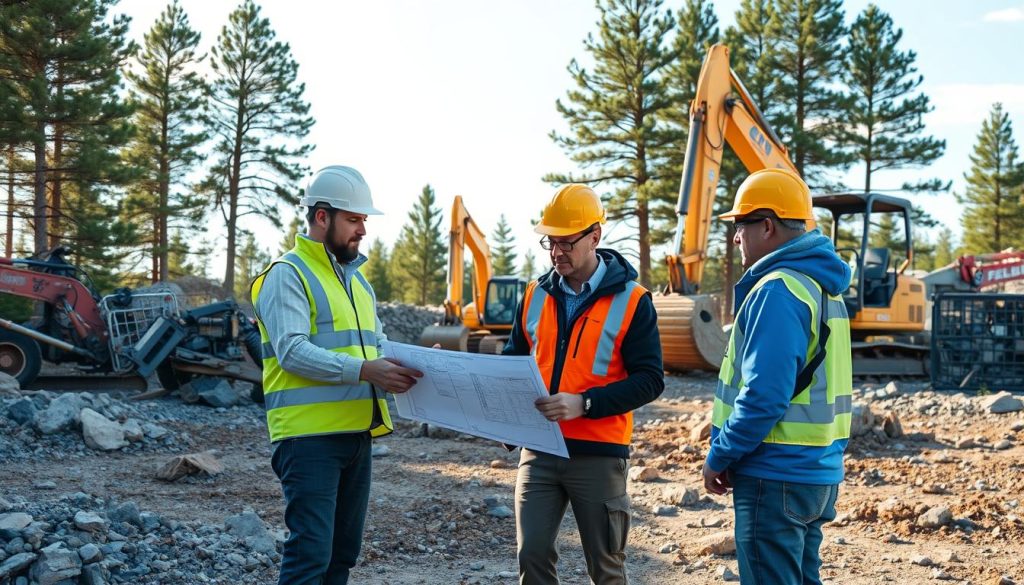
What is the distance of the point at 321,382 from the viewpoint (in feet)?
11.3

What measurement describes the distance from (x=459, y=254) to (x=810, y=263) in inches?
689

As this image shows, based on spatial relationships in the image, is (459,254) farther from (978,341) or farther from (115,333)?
(978,341)

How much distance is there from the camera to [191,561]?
200 inches

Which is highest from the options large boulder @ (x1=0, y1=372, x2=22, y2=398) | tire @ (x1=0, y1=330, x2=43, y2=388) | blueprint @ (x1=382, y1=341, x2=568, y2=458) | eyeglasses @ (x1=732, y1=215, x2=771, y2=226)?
eyeglasses @ (x1=732, y1=215, x2=771, y2=226)

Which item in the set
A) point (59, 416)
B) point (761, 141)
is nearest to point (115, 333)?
point (59, 416)

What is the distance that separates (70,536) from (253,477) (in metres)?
3.65

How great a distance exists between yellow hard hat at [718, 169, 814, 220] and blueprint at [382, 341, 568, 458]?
0.91 m

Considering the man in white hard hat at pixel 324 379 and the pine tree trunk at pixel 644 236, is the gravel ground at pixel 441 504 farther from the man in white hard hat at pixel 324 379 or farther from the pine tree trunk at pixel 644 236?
the pine tree trunk at pixel 644 236

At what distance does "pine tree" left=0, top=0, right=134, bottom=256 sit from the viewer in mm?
21109

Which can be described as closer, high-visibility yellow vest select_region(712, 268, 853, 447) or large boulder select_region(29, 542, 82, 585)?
high-visibility yellow vest select_region(712, 268, 853, 447)

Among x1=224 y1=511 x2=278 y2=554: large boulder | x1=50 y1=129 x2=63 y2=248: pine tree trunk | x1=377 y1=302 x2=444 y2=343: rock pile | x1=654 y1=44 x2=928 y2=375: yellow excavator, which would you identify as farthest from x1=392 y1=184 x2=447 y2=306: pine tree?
x1=224 y1=511 x2=278 y2=554: large boulder

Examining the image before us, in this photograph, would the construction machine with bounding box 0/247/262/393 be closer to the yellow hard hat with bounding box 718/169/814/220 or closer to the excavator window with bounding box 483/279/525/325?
the excavator window with bounding box 483/279/525/325

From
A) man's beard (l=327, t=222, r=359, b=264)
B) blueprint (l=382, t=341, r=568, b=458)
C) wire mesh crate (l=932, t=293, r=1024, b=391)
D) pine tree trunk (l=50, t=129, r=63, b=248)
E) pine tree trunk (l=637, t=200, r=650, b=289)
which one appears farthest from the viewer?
pine tree trunk (l=637, t=200, r=650, b=289)

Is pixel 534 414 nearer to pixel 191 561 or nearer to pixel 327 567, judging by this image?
pixel 327 567
